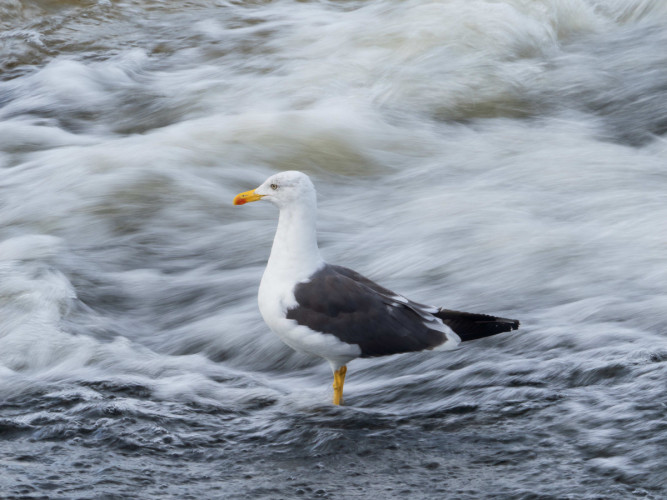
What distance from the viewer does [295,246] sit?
4.50 m

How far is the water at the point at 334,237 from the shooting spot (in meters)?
4.03

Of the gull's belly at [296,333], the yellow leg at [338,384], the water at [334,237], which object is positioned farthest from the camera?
the yellow leg at [338,384]

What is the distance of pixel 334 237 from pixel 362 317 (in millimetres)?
2445

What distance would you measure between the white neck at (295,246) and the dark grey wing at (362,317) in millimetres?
67

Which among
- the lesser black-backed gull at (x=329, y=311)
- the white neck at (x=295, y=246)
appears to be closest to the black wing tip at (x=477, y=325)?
the lesser black-backed gull at (x=329, y=311)

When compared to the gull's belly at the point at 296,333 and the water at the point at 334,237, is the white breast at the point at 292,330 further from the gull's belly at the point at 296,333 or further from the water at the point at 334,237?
the water at the point at 334,237

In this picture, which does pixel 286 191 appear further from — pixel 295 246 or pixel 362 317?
pixel 362 317

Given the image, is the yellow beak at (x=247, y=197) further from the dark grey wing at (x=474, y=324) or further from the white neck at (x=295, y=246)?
the dark grey wing at (x=474, y=324)

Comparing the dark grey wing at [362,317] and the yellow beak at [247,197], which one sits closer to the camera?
the dark grey wing at [362,317]

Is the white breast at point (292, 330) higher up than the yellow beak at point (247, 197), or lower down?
lower down

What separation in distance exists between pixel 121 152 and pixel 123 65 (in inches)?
109

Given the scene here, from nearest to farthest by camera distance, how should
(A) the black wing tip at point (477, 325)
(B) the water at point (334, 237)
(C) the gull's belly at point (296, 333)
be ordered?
(B) the water at point (334, 237)
(C) the gull's belly at point (296, 333)
(A) the black wing tip at point (477, 325)

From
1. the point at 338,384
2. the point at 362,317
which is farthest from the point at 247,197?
the point at 338,384

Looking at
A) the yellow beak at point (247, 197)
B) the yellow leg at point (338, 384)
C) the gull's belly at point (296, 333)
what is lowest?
the yellow leg at point (338, 384)
